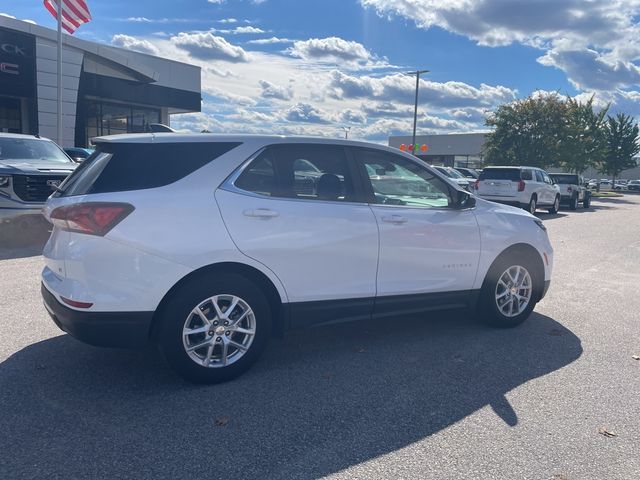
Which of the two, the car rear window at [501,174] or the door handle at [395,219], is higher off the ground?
the car rear window at [501,174]

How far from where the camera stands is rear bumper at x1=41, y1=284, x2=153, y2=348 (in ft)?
11.9

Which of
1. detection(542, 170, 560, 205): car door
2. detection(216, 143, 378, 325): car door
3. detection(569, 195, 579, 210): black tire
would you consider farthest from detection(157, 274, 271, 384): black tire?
detection(569, 195, 579, 210): black tire

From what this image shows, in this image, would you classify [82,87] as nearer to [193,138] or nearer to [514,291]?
[193,138]

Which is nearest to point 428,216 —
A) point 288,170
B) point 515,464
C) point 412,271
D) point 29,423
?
point 412,271

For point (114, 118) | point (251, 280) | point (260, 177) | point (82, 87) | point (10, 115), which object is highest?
point (82, 87)

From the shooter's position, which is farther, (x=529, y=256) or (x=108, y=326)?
(x=529, y=256)

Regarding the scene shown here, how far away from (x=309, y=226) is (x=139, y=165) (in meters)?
1.30

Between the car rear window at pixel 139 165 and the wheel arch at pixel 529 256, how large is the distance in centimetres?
282

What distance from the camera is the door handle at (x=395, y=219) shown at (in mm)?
4590

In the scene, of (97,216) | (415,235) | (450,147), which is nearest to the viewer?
(97,216)

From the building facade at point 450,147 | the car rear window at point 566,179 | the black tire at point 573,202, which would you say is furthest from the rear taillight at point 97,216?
the building facade at point 450,147

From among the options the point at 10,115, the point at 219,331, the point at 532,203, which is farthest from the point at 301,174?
the point at 10,115

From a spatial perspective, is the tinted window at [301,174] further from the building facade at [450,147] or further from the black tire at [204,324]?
the building facade at [450,147]

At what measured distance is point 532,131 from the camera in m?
33.0
